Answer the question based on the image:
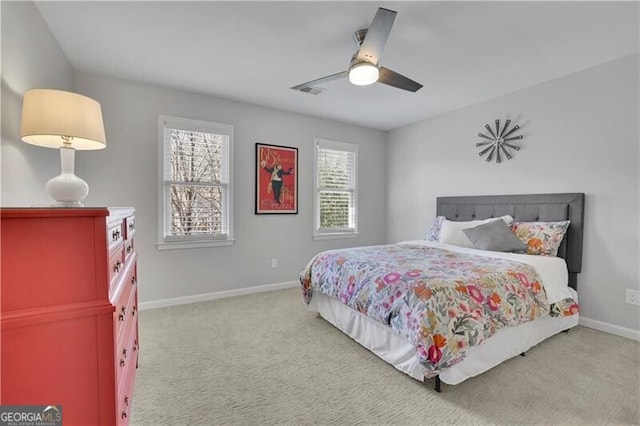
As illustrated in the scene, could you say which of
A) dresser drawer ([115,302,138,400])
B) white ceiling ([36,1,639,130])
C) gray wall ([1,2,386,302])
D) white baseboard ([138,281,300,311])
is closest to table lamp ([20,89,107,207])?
gray wall ([1,2,386,302])

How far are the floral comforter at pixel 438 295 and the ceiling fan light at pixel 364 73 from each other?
4.64 ft

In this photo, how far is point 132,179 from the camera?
10.3ft

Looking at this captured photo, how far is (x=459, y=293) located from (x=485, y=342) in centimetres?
44

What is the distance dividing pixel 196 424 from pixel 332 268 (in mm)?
1501

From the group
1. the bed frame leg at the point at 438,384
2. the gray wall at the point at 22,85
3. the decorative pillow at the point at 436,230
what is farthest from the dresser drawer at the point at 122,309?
the decorative pillow at the point at 436,230

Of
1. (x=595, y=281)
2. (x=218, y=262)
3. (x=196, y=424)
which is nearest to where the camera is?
(x=196, y=424)

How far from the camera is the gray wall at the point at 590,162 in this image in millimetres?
2619

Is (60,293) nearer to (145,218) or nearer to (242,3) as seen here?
(242,3)

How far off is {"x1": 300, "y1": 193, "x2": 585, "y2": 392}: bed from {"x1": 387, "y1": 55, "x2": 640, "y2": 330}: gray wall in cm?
15

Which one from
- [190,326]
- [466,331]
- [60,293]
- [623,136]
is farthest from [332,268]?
[623,136]

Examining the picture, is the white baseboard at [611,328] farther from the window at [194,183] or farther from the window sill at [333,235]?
the window at [194,183]

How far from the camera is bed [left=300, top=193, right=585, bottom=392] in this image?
182 cm

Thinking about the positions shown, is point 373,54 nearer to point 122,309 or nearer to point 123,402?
point 122,309

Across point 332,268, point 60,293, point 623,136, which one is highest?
point 623,136
